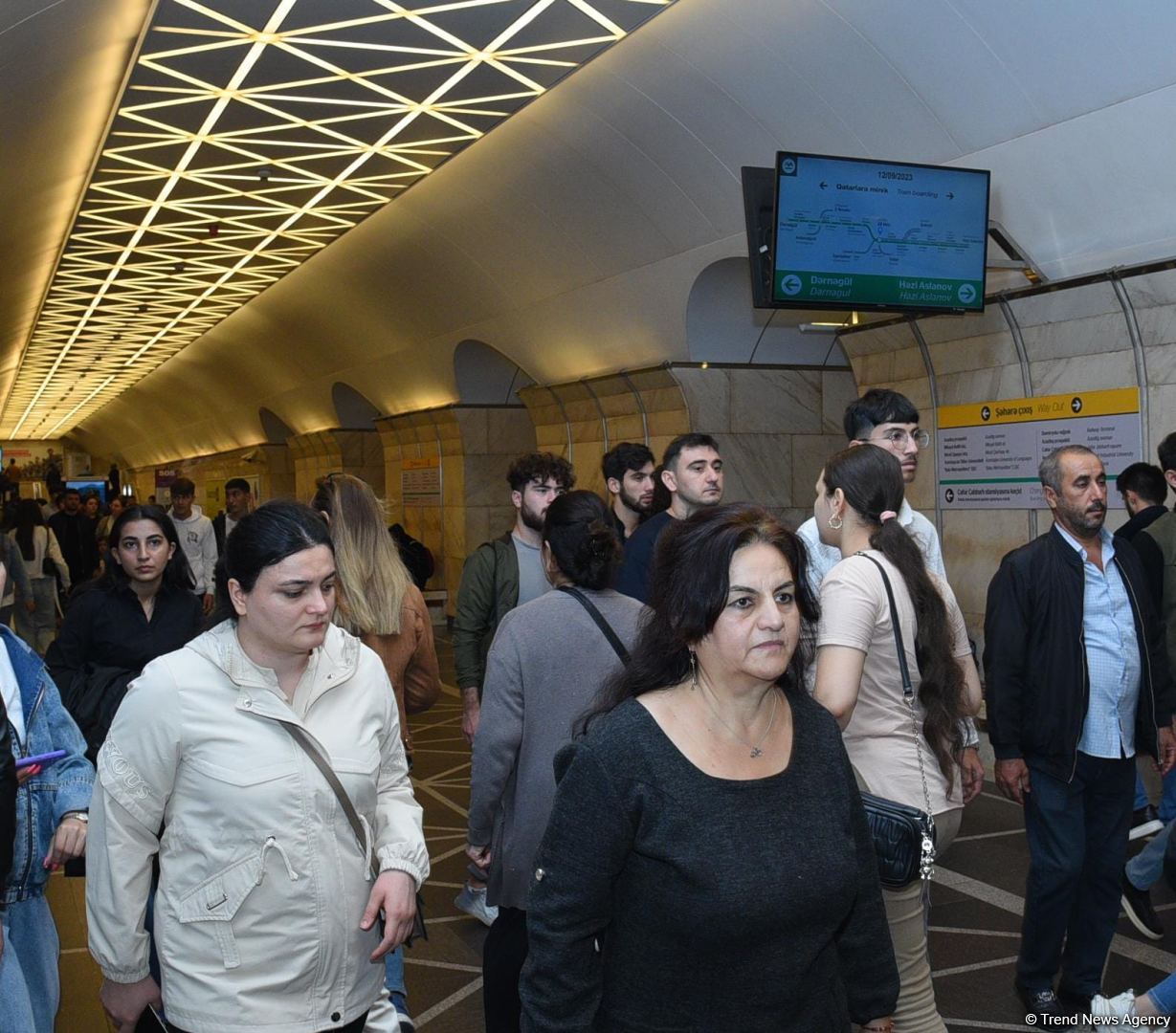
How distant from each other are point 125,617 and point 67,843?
1668mm

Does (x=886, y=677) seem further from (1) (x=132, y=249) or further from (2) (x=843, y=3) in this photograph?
(1) (x=132, y=249)

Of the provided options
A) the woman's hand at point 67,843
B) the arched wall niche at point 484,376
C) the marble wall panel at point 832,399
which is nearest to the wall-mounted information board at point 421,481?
the arched wall niche at point 484,376

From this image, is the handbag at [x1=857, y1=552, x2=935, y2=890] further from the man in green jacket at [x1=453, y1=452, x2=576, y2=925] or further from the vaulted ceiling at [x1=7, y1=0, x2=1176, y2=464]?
the vaulted ceiling at [x1=7, y1=0, x2=1176, y2=464]

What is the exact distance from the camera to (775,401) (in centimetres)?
1375

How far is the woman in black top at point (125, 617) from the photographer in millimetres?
4320

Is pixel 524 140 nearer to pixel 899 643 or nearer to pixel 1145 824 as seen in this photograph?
pixel 1145 824

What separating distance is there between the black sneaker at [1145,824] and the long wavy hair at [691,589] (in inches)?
164

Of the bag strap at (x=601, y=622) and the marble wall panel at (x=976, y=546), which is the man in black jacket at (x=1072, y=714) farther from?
the marble wall panel at (x=976, y=546)

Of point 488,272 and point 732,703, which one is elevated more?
point 488,272

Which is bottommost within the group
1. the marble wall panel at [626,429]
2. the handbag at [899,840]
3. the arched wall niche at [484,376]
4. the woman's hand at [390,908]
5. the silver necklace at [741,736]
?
the woman's hand at [390,908]

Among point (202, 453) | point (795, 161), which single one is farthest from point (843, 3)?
point (202, 453)

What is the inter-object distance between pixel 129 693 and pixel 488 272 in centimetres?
1435

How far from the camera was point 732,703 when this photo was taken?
218 cm

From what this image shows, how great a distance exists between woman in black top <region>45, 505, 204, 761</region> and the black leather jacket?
275cm
